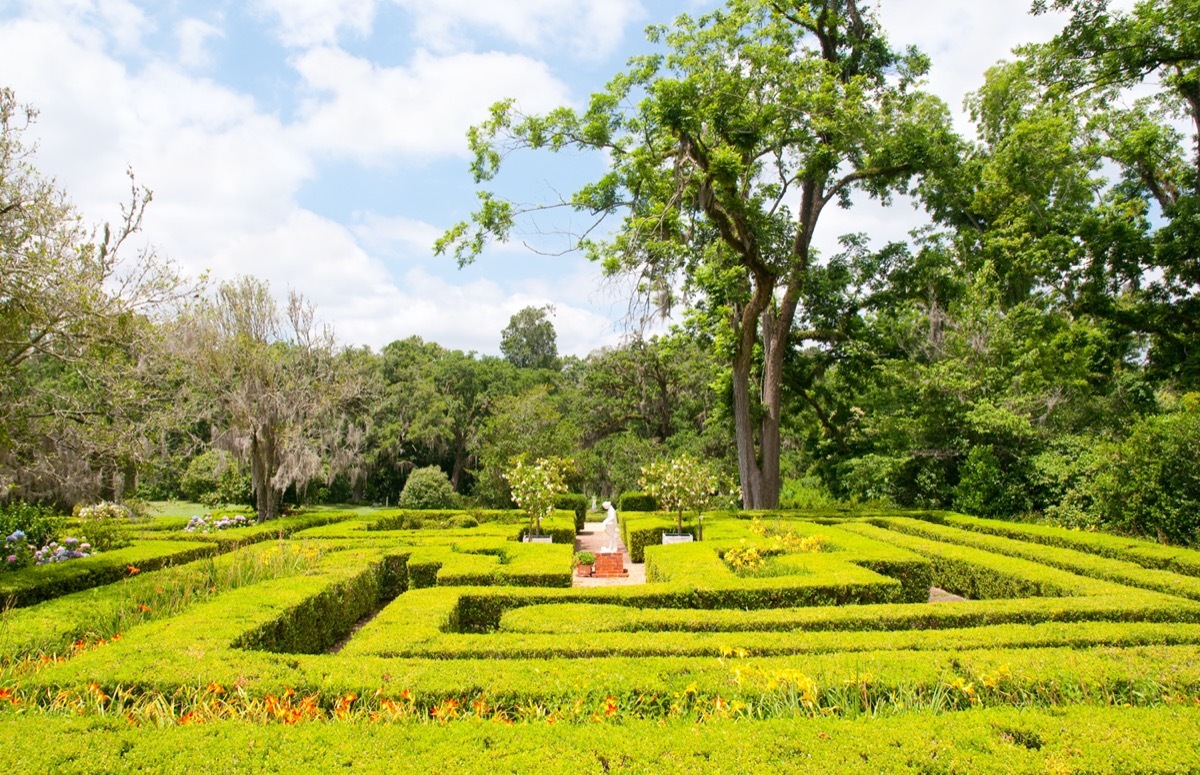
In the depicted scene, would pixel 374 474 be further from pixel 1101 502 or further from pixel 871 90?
pixel 1101 502

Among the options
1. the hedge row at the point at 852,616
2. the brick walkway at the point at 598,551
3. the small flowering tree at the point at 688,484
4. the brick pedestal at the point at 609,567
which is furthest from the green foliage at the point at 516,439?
the hedge row at the point at 852,616

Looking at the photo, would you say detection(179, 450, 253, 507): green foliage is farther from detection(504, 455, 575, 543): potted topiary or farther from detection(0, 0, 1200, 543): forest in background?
detection(504, 455, 575, 543): potted topiary

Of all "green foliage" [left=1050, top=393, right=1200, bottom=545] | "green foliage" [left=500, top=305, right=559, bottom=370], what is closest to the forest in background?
"green foliage" [left=1050, top=393, right=1200, bottom=545]

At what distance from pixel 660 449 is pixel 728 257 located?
11783mm

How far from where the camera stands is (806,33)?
50.2ft

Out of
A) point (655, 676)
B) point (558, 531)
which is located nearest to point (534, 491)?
point (558, 531)

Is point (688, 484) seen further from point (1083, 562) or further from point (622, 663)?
point (622, 663)

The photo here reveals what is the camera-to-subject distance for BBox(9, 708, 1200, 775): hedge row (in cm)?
272

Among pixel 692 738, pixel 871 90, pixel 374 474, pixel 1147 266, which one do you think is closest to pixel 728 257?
pixel 871 90

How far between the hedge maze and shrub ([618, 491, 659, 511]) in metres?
11.6

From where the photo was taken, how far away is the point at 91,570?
7.03m

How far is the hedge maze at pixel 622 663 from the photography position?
2.92 meters

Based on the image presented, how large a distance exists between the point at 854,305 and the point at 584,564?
31.2ft

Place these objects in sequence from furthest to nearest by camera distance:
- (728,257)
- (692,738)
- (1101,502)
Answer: (728,257) < (1101,502) < (692,738)
